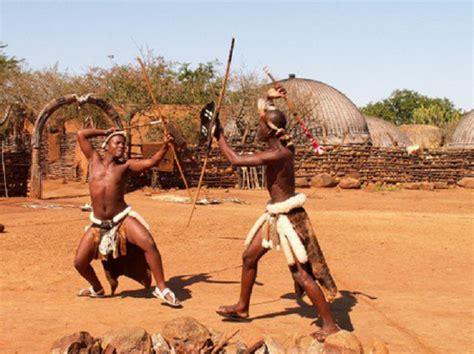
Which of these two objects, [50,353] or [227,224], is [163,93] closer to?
[227,224]

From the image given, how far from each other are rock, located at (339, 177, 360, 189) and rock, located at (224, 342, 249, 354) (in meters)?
17.9

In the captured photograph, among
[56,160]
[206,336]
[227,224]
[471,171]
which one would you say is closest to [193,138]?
[56,160]

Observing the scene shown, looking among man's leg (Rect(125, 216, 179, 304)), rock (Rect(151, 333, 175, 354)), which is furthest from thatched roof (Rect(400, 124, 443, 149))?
rock (Rect(151, 333, 175, 354))

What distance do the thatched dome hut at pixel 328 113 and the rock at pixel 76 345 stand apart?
2344 cm

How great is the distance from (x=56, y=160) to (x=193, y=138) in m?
5.62

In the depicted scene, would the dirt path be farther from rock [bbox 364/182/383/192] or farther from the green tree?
the green tree

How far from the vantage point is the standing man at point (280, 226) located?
191 inches

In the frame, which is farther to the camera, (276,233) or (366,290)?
(366,290)

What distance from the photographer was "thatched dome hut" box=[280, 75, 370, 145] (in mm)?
28047

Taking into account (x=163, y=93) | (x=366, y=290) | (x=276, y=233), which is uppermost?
(x=163, y=93)

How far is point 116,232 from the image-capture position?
577 cm

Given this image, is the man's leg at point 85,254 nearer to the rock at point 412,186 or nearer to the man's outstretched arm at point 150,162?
the man's outstretched arm at point 150,162

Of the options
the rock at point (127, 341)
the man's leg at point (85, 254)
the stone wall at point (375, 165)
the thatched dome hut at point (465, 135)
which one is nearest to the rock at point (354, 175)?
the stone wall at point (375, 165)

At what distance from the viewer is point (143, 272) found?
5.99 m
